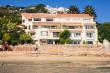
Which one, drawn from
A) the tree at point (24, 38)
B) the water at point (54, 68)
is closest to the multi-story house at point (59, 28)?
the tree at point (24, 38)

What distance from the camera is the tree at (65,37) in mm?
76338

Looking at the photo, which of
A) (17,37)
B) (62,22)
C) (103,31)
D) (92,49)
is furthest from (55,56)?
(103,31)

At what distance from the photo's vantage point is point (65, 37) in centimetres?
7744

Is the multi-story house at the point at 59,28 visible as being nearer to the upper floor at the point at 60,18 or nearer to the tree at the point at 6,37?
the upper floor at the point at 60,18

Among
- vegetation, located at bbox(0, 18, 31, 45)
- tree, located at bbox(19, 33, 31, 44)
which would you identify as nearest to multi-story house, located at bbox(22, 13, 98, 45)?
tree, located at bbox(19, 33, 31, 44)

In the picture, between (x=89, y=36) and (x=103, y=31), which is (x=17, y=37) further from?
(x=103, y=31)

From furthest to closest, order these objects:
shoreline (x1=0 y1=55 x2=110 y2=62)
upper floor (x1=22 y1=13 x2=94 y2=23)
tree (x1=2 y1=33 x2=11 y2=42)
Answer: upper floor (x1=22 y1=13 x2=94 y2=23) < tree (x1=2 y1=33 x2=11 y2=42) < shoreline (x1=0 y1=55 x2=110 y2=62)

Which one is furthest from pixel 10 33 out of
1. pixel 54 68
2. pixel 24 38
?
pixel 54 68

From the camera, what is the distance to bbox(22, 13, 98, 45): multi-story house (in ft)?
266

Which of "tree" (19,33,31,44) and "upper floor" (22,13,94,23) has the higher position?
"upper floor" (22,13,94,23)

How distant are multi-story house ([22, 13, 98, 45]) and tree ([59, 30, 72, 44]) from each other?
5.48 ft

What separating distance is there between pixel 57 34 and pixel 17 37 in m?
9.01

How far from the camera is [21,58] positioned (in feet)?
197

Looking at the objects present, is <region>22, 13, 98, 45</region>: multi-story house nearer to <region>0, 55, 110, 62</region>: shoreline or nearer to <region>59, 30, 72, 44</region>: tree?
<region>59, 30, 72, 44</region>: tree
